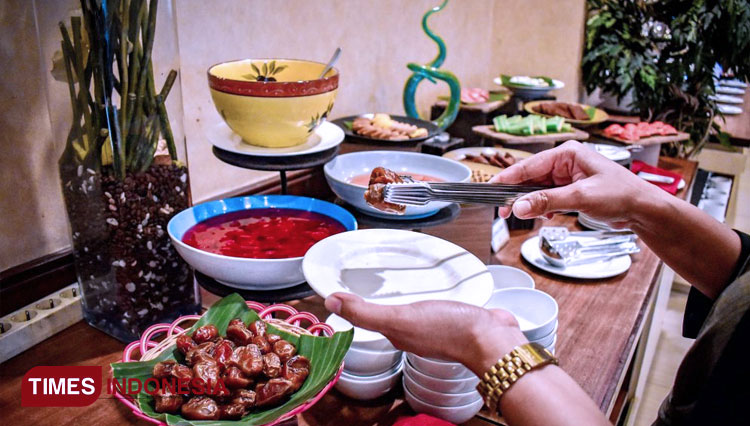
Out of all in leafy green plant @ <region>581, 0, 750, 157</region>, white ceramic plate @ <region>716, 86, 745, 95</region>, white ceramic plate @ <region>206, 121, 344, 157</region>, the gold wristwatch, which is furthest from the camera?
white ceramic plate @ <region>716, 86, 745, 95</region>

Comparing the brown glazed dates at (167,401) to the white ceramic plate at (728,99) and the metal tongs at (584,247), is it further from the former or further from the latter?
the white ceramic plate at (728,99)

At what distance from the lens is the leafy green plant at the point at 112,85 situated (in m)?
0.89

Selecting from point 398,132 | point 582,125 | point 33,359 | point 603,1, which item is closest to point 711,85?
point 603,1

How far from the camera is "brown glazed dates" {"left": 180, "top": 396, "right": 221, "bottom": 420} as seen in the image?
709 millimetres

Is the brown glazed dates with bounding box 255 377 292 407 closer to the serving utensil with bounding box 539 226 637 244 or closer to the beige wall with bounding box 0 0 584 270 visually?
the beige wall with bounding box 0 0 584 270

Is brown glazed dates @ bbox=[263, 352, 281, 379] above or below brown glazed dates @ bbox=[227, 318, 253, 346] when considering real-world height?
below

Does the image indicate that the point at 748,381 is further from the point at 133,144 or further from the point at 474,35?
the point at 474,35

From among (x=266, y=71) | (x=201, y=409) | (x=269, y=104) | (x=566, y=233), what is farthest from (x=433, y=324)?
(x=566, y=233)

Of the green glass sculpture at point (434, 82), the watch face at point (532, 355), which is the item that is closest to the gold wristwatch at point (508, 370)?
the watch face at point (532, 355)

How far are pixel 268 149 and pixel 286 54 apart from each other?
542 mm

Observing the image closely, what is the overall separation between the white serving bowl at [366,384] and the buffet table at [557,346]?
2 cm

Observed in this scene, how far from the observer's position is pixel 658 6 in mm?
2662

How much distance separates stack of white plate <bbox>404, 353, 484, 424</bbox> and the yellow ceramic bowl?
527mm

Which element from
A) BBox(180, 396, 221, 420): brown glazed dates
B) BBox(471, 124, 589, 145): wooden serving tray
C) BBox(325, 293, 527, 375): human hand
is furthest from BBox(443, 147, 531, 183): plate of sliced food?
BBox(180, 396, 221, 420): brown glazed dates
